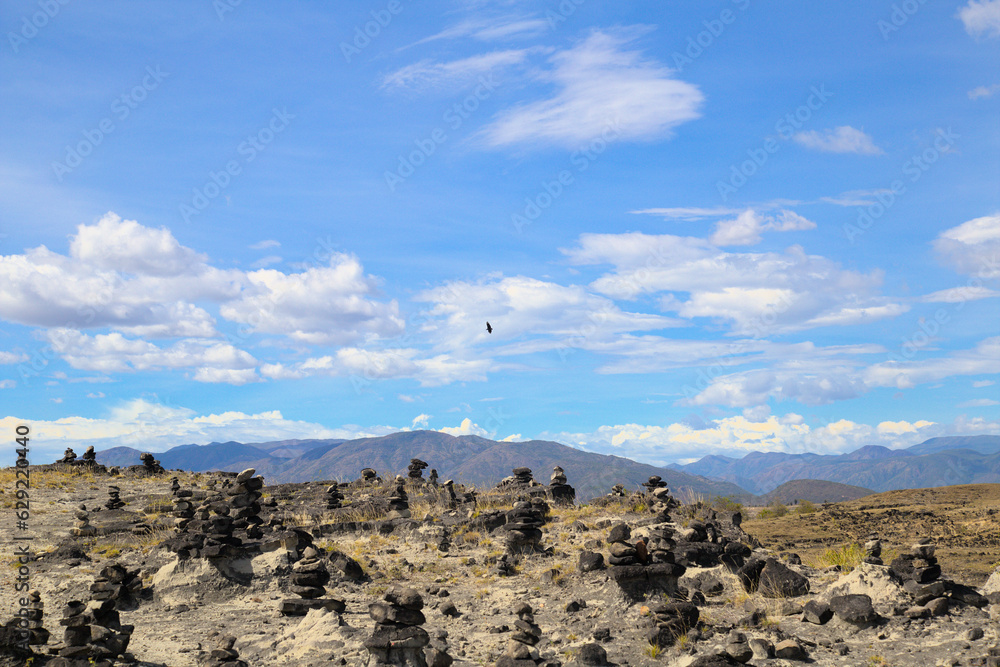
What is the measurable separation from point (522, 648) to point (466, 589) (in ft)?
24.6

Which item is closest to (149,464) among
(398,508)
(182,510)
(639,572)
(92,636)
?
(182,510)

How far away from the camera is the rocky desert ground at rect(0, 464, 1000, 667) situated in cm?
1561

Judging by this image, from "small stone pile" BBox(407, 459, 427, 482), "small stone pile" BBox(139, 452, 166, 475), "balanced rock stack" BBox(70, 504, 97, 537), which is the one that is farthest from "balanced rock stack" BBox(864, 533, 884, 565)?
"small stone pile" BBox(139, 452, 166, 475)

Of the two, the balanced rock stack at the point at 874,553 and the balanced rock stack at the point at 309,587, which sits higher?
the balanced rock stack at the point at 874,553

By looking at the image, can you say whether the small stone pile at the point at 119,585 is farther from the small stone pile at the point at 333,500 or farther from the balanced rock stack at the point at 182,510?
the small stone pile at the point at 333,500

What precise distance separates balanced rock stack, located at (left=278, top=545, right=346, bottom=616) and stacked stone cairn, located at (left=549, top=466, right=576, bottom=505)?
13836mm

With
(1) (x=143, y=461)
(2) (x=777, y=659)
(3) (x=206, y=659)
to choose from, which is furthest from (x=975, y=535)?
(1) (x=143, y=461)

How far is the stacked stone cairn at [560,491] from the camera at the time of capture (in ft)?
111

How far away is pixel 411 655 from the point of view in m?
15.5

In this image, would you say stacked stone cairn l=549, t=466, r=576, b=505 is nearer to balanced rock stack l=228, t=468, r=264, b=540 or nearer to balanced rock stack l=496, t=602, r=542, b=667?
balanced rock stack l=228, t=468, r=264, b=540

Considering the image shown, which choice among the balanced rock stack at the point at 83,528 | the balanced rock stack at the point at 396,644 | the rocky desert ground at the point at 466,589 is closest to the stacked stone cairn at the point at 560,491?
the rocky desert ground at the point at 466,589

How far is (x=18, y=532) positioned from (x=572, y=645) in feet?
79.5

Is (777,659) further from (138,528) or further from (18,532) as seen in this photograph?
(18,532)

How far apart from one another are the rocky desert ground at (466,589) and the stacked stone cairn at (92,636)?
0.05 meters
